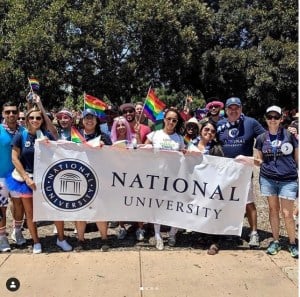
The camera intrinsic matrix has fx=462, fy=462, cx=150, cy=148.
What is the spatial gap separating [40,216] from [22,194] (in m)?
0.34

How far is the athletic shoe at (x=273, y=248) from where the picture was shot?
17.6 ft

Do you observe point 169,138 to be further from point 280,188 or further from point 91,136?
point 280,188

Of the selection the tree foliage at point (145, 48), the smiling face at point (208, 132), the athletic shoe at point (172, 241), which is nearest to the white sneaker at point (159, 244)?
the athletic shoe at point (172, 241)

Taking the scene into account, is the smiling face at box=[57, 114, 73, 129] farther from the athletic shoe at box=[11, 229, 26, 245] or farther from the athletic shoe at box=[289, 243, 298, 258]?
the athletic shoe at box=[289, 243, 298, 258]

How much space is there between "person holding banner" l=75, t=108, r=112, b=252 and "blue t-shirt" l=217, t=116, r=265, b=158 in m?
1.42

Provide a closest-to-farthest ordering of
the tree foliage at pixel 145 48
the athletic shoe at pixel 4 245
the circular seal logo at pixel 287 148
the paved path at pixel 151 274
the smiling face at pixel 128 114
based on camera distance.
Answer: the paved path at pixel 151 274 < the circular seal logo at pixel 287 148 < the athletic shoe at pixel 4 245 < the smiling face at pixel 128 114 < the tree foliage at pixel 145 48

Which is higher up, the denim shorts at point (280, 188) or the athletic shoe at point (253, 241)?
the denim shorts at point (280, 188)

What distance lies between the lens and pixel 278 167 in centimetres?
523

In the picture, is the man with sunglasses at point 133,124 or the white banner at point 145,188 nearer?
the white banner at point 145,188

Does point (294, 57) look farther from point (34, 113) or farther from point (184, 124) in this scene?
point (34, 113)

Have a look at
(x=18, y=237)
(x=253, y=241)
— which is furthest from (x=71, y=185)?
(x=253, y=241)

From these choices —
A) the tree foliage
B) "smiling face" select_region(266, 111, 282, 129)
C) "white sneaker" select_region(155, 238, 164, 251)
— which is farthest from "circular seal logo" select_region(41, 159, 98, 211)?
the tree foliage

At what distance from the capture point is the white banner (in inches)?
217

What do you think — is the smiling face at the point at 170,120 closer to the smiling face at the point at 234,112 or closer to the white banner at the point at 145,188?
the white banner at the point at 145,188
